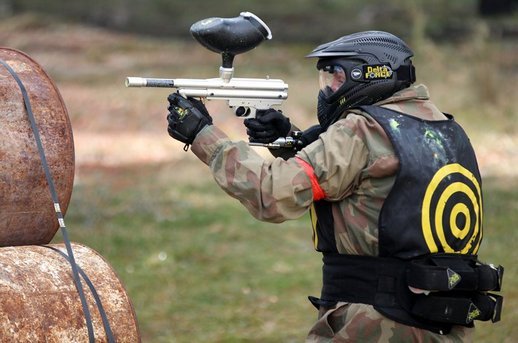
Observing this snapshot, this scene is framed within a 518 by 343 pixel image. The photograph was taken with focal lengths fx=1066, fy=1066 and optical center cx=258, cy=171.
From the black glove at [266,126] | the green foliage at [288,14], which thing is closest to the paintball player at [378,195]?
the black glove at [266,126]

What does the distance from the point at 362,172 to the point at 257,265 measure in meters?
4.59

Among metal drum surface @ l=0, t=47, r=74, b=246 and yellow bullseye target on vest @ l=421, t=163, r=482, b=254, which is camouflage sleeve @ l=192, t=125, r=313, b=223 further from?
metal drum surface @ l=0, t=47, r=74, b=246

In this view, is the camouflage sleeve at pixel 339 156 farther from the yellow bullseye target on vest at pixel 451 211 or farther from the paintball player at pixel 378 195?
the yellow bullseye target on vest at pixel 451 211

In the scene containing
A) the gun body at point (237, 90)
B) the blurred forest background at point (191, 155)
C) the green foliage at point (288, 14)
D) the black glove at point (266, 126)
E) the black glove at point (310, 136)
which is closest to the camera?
the gun body at point (237, 90)

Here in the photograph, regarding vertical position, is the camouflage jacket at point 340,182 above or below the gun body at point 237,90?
below

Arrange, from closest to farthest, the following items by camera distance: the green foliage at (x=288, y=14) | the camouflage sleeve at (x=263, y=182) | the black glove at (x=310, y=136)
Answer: the camouflage sleeve at (x=263, y=182)
the black glove at (x=310, y=136)
the green foliage at (x=288, y=14)

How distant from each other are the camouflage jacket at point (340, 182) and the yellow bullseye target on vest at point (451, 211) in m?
0.18

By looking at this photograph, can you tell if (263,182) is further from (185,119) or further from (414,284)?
(414,284)

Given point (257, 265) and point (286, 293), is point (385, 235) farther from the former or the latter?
point (257, 265)

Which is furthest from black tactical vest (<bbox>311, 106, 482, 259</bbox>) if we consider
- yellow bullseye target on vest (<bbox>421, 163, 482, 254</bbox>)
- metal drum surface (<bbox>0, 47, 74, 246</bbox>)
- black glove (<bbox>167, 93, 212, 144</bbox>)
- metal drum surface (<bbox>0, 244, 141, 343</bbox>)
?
metal drum surface (<bbox>0, 47, 74, 246</bbox>)

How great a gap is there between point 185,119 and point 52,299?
2.72 feet

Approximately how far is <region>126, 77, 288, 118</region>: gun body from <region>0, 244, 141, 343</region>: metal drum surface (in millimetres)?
757

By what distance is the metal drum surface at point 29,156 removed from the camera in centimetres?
425

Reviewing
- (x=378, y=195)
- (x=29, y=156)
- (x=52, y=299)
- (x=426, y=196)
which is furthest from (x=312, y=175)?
(x=29, y=156)
